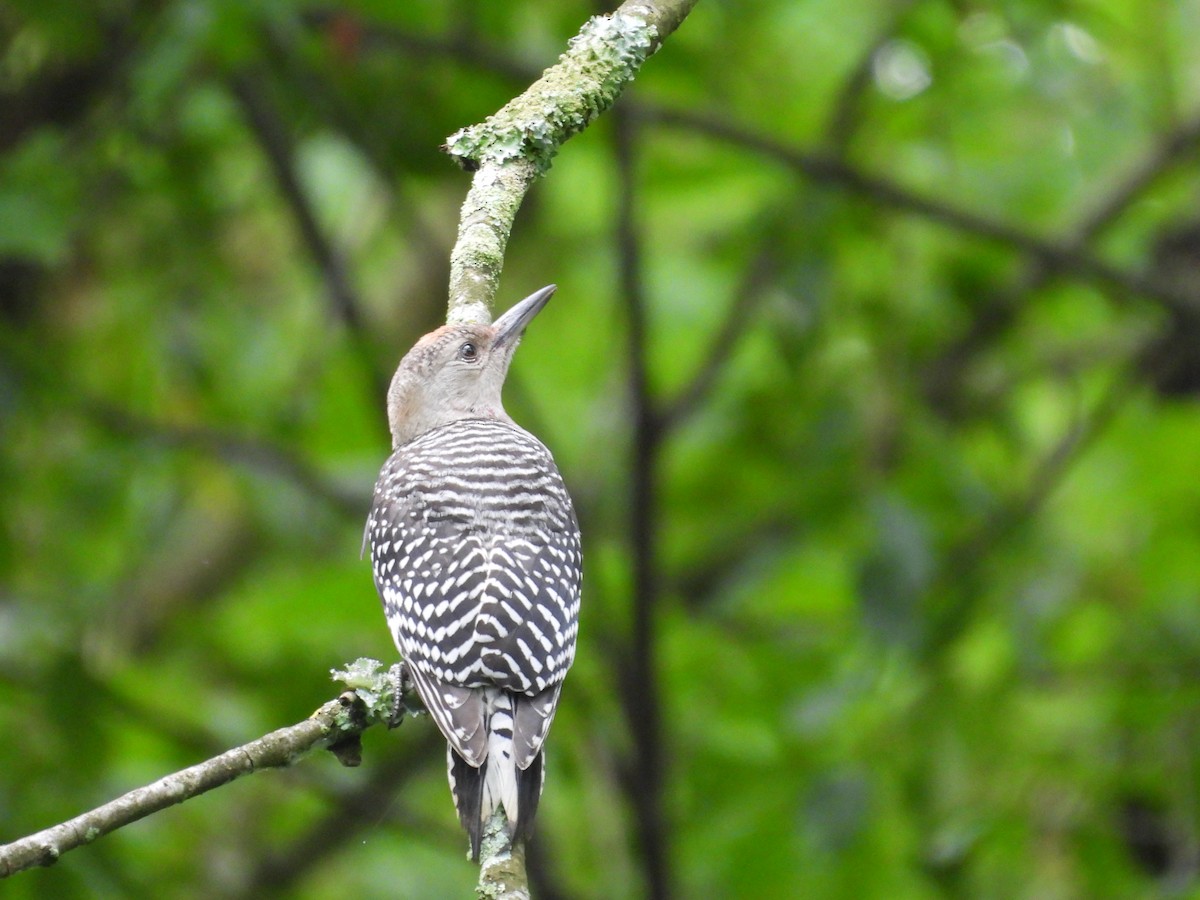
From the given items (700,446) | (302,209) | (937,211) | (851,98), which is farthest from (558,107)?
(700,446)

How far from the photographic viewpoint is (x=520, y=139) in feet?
13.3

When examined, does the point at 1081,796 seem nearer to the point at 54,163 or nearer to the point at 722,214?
the point at 722,214

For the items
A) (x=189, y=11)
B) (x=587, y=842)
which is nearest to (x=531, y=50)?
(x=189, y=11)

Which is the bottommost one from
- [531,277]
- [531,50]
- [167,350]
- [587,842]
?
[587,842]

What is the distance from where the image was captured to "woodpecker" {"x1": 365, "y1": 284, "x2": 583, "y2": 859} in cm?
371

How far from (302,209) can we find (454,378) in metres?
1.40

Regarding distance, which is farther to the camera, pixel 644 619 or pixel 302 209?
pixel 302 209

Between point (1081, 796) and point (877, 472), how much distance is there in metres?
1.51

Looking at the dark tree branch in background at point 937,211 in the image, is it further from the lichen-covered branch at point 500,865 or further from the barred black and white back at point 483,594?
the lichen-covered branch at point 500,865

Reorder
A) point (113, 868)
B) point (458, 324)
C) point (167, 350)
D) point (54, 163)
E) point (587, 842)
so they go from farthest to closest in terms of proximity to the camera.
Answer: point (587, 842) < point (167, 350) < point (54, 163) < point (113, 868) < point (458, 324)

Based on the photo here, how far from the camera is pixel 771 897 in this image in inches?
242

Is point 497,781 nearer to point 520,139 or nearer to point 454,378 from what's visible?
point 520,139

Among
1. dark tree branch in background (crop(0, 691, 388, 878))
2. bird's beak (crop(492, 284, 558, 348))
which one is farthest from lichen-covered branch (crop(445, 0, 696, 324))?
dark tree branch in background (crop(0, 691, 388, 878))

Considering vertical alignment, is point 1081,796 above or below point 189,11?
below
